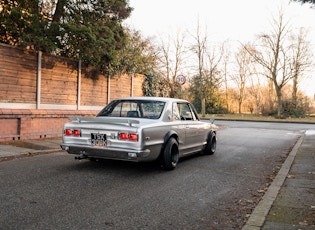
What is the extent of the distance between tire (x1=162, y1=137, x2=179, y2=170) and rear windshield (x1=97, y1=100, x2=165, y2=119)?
2.16 ft

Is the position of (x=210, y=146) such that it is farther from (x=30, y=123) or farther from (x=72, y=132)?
(x=30, y=123)

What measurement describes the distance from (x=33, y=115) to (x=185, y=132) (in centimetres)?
627

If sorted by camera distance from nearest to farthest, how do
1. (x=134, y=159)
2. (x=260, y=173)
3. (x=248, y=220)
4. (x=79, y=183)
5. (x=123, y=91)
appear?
1. (x=248, y=220)
2. (x=79, y=183)
3. (x=134, y=159)
4. (x=260, y=173)
5. (x=123, y=91)

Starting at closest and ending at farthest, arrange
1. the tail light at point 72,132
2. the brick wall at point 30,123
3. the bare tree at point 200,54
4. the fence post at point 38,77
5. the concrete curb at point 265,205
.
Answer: the concrete curb at point 265,205
the tail light at point 72,132
the brick wall at point 30,123
the fence post at point 38,77
the bare tree at point 200,54

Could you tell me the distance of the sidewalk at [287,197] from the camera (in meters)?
4.24

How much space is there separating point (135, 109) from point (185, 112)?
1.47 metres

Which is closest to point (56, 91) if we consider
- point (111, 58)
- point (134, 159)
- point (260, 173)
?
point (111, 58)

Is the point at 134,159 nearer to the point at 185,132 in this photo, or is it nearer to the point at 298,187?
the point at 185,132

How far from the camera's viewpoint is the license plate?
22.3 feet

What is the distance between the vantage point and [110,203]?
4934 mm

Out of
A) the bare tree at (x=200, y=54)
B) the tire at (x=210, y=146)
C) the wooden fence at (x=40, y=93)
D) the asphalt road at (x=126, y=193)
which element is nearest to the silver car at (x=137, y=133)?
the asphalt road at (x=126, y=193)

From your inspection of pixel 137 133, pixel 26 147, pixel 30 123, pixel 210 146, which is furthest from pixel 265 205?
pixel 30 123

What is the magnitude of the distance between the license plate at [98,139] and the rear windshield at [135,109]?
1.24 meters

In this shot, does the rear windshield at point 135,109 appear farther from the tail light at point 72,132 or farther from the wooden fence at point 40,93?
the wooden fence at point 40,93
